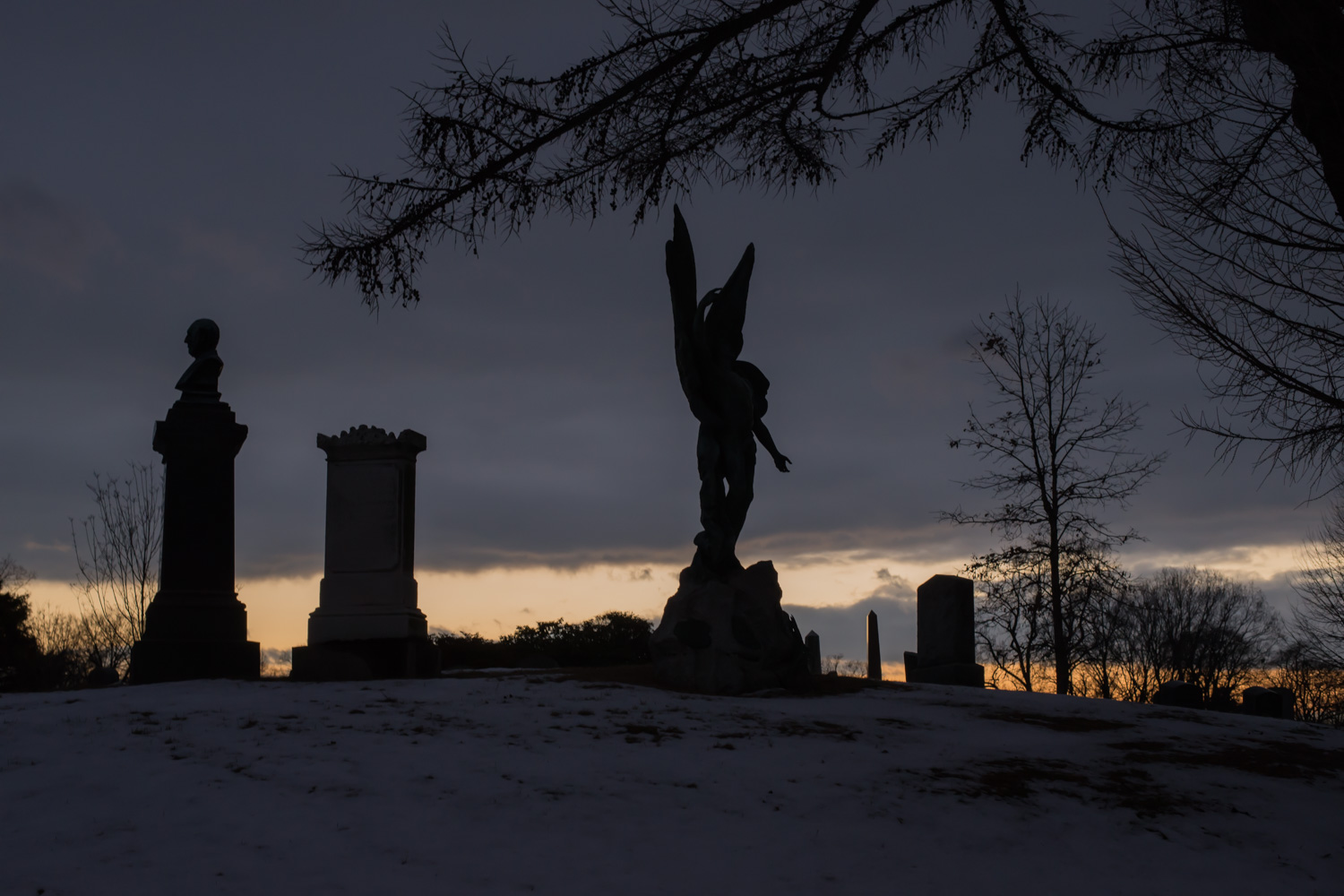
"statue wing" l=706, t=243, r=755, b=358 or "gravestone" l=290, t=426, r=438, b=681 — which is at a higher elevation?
"statue wing" l=706, t=243, r=755, b=358

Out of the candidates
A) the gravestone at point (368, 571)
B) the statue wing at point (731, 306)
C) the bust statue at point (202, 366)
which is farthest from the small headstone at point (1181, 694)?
the bust statue at point (202, 366)

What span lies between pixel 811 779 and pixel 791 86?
4.55 meters

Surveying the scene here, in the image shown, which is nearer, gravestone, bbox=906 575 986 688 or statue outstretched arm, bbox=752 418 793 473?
statue outstretched arm, bbox=752 418 793 473

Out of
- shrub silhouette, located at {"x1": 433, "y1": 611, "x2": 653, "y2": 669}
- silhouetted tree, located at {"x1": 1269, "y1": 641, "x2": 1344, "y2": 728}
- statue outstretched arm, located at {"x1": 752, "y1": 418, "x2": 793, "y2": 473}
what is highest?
statue outstretched arm, located at {"x1": 752, "y1": 418, "x2": 793, "y2": 473}

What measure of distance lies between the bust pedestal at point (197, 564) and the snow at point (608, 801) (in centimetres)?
173

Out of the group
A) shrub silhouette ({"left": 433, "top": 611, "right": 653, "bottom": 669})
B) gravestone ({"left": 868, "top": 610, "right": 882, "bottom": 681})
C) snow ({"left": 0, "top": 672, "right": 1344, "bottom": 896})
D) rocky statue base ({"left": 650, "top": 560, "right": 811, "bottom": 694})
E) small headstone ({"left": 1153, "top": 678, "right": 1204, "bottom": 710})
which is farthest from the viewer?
gravestone ({"left": 868, "top": 610, "right": 882, "bottom": 681})

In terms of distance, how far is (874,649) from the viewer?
2098cm

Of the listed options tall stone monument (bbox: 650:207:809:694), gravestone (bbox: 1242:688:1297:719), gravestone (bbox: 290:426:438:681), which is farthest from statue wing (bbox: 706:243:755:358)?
gravestone (bbox: 1242:688:1297:719)

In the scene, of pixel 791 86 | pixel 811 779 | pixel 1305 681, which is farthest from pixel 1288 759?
pixel 1305 681

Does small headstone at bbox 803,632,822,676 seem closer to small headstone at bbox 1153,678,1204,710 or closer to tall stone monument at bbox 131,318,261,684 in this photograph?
small headstone at bbox 1153,678,1204,710

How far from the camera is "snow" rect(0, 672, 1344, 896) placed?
4.87 meters

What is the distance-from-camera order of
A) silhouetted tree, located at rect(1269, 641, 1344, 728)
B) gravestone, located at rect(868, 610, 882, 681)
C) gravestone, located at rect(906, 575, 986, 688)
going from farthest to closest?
silhouetted tree, located at rect(1269, 641, 1344, 728)
gravestone, located at rect(868, 610, 882, 681)
gravestone, located at rect(906, 575, 986, 688)

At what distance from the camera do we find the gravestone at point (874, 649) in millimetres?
20750

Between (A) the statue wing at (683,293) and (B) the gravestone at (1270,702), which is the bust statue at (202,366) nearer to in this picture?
(A) the statue wing at (683,293)
